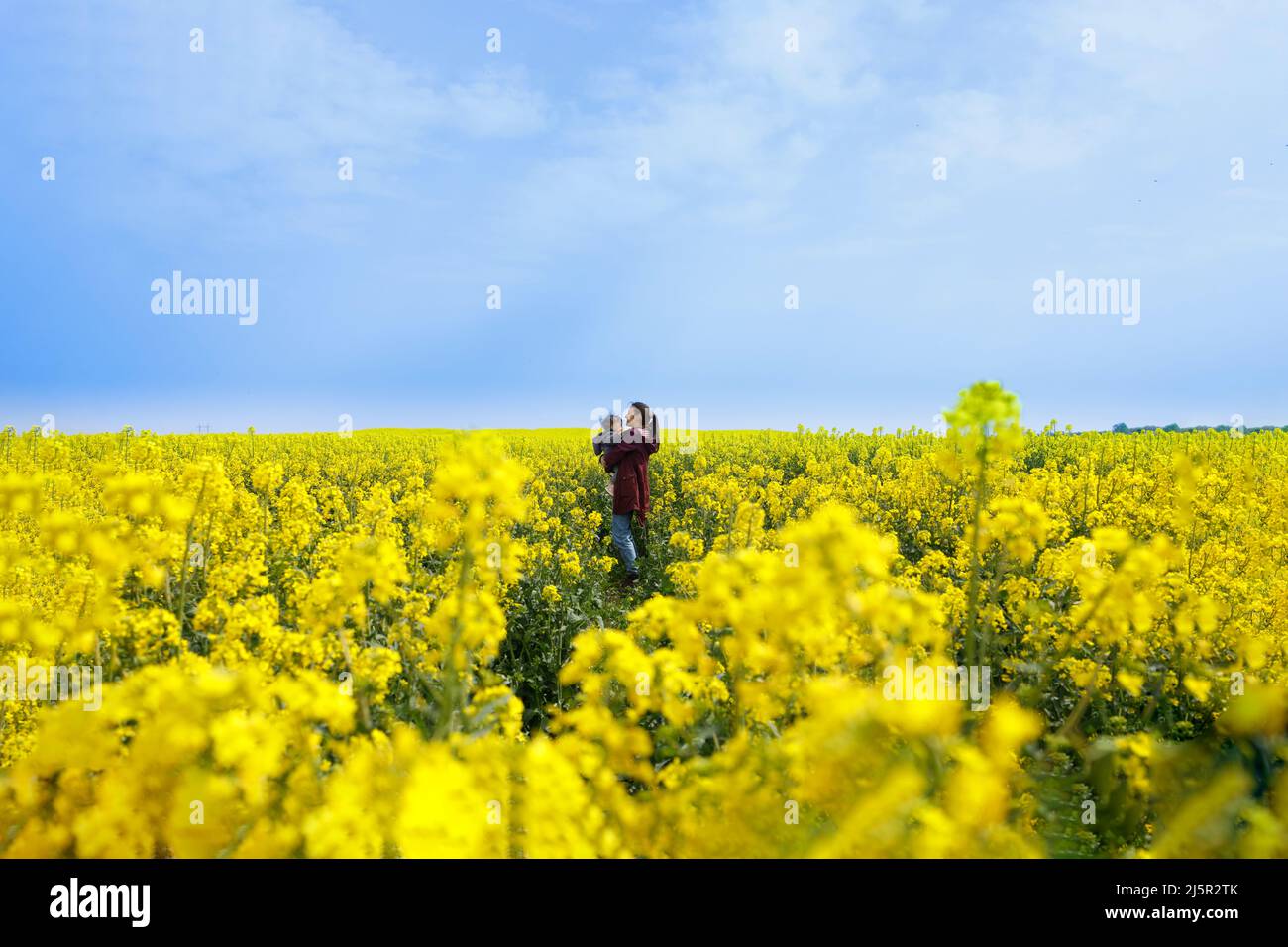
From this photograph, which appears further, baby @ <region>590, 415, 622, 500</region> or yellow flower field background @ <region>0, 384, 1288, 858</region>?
baby @ <region>590, 415, 622, 500</region>

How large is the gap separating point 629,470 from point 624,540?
120 centimetres

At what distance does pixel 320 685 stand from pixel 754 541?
184 inches

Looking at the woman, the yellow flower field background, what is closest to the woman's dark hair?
the woman

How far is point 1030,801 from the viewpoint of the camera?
9.11 ft

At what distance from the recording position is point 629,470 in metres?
11.3

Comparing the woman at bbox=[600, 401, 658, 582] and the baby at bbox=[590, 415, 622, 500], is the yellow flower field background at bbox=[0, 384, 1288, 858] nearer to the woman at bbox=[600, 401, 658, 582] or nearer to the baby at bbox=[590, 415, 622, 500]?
the woman at bbox=[600, 401, 658, 582]

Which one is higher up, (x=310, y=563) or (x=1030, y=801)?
(x=310, y=563)

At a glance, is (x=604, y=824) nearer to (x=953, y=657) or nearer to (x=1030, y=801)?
(x=1030, y=801)

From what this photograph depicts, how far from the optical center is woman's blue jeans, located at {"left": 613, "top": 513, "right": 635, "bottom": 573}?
11.0 metres

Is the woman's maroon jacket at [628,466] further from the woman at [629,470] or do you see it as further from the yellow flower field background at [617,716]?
the yellow flower field background at [617,716]

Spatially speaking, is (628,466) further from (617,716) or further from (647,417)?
(617,716)

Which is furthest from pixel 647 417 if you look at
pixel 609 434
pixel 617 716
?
pixel 617 716
